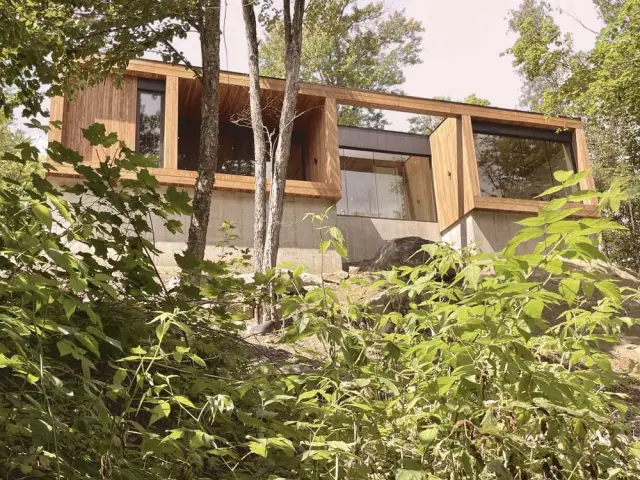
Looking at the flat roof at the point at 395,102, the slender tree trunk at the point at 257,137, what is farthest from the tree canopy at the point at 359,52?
the slender tree trunk at the point at 257,137

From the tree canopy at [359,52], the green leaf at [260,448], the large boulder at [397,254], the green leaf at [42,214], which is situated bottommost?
the green leaf at [260,448]

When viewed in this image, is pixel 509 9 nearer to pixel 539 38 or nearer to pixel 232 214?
pixel 539 38

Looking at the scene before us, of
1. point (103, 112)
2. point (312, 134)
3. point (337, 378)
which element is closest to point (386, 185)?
point (312, 134)

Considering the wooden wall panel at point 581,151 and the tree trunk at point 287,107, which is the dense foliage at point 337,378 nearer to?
the tree trunk at point 287,107

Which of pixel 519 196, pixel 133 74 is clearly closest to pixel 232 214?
pixel 133 74

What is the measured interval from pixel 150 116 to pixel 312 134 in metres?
4.98

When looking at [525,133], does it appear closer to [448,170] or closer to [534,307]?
[448,170]

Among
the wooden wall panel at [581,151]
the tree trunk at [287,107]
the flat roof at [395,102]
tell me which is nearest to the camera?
the tree trunk at [287,107]

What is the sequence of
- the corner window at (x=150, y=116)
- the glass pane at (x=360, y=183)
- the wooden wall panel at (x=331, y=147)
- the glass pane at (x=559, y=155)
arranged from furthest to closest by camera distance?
1. the glass pane at (x=360, y=183)
2. the glass pane at (x=559, y=155)
3. the wooden wall panel at (x=331, y=147)
4. the corner window at (x=150, y=116)

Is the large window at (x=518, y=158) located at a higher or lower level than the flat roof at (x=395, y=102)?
lower

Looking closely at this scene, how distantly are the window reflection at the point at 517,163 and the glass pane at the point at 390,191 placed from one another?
9.55 feet

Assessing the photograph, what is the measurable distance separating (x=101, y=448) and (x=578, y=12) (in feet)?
68.5

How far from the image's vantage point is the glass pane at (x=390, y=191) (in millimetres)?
19375

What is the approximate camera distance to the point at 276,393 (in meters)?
1.90
